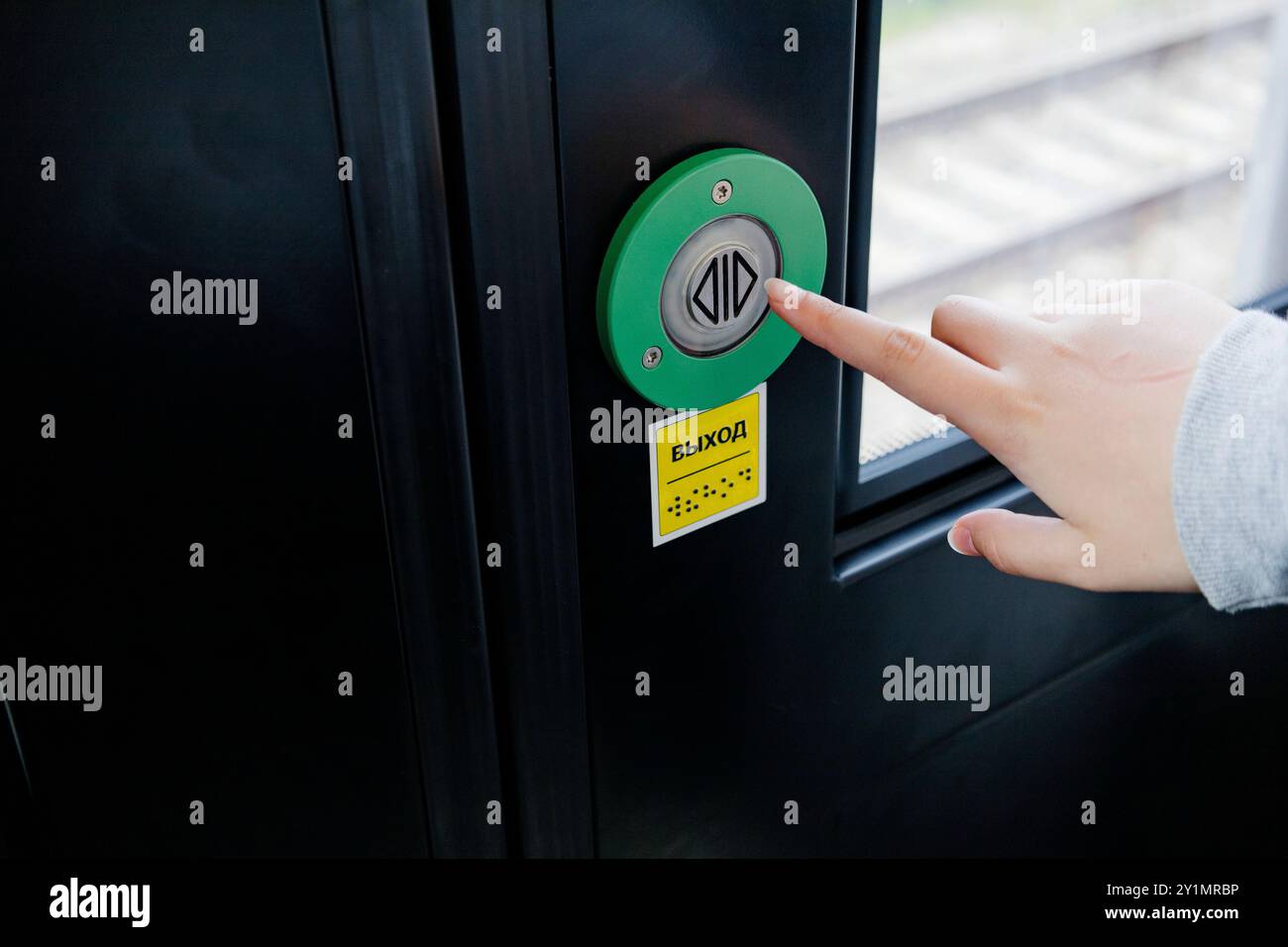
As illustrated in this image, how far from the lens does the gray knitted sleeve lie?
824 millimetres

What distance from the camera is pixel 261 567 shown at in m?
0.84

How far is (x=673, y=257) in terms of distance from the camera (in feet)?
2.71

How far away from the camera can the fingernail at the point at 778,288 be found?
0.86 meters

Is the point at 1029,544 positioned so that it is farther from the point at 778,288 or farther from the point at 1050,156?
the point at 1050,156

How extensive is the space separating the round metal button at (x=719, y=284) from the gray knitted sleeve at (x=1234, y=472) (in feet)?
1.03

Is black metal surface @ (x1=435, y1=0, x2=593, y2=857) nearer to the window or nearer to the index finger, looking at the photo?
the index finger

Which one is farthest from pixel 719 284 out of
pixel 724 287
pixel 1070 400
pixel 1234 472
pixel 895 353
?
pixel 1234 472

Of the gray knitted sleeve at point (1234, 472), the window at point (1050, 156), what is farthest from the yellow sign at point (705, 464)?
the gray knitted sleeve at point (1234, 472)

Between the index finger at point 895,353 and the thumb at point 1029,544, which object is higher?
the index finger at point 895,353

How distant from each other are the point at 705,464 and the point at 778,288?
160 mm

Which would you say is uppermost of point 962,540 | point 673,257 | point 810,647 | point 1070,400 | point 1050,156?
point 1050,156

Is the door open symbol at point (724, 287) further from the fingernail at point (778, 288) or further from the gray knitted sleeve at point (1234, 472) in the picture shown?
the gray knitted sleeve at point (1234, 472)

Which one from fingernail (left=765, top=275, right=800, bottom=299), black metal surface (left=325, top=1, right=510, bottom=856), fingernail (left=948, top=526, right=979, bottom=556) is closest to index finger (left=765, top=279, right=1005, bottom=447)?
fingernail (left=765, top=275, right=800, bottom=299)
